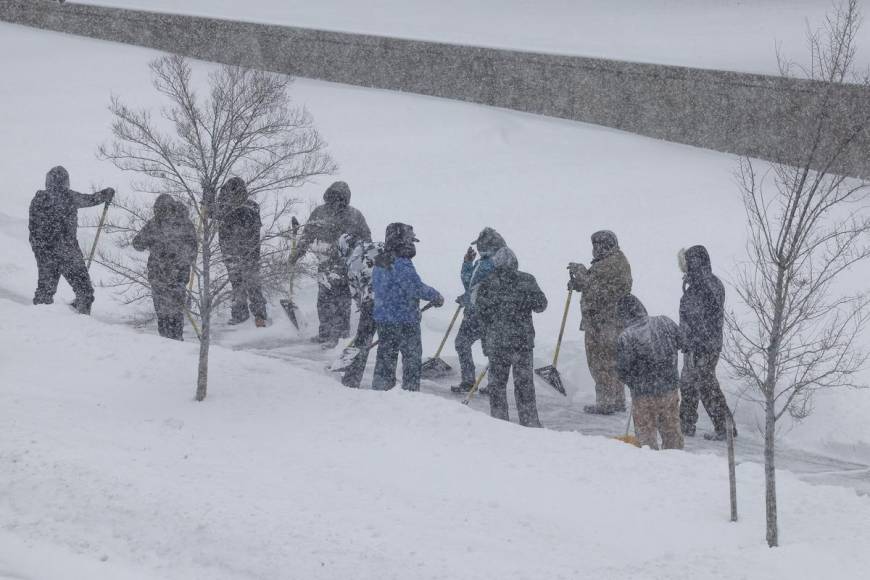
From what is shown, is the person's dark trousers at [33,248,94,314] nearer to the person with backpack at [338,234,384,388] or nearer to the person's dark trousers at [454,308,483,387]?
the person with backpack at [338,234,384,388]

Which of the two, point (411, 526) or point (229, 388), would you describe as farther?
point (229, 388)

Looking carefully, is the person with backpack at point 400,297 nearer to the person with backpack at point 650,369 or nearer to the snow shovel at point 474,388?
the snow shovel at point 474,388

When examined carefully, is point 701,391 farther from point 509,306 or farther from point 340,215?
point 340,215

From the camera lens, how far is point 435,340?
12.5 m

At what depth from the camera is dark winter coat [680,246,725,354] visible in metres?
9.43

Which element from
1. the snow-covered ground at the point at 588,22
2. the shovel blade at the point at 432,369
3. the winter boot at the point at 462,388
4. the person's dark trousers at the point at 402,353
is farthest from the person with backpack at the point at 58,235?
the snow-covered ground at the point at 588,22

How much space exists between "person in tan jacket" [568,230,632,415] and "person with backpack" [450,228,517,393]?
92cm

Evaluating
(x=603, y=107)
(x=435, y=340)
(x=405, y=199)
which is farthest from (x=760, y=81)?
(x=435, y=340)

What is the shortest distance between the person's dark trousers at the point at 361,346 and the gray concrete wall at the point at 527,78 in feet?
22.1

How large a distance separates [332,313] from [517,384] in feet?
10.3

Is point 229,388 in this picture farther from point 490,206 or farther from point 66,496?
point 490,206

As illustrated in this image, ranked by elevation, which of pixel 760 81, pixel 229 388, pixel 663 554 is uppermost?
pixel 760 81

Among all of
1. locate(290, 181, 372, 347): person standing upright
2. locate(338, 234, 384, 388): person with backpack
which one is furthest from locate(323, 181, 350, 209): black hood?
locate(338, 234, 384, 388): person with backpack

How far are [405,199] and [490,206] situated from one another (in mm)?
1302
